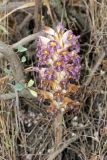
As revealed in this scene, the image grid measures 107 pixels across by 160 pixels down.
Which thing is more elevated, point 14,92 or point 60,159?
point 14,92

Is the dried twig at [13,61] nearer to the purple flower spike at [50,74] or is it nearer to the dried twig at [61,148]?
the purple flower spike at [50,74]

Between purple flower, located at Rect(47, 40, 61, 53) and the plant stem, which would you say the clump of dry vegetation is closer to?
the plant stem

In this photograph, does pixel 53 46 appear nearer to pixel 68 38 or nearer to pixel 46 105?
pixel 68 38

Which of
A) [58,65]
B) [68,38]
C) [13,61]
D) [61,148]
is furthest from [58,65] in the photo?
[61,148]

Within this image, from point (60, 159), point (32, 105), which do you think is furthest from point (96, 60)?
point (60, 159)

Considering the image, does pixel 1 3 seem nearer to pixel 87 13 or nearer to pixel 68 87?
pixel 87 13

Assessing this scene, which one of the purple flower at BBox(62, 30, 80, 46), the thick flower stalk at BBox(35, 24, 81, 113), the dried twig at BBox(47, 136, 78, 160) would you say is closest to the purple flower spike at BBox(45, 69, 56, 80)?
the thick flower stalk at BBox(35, 24, 81, 113)
